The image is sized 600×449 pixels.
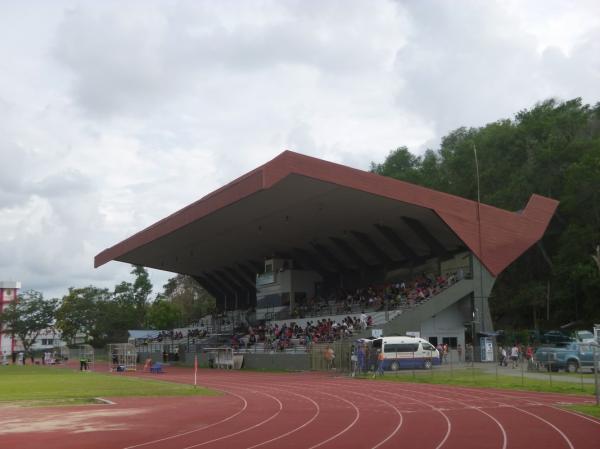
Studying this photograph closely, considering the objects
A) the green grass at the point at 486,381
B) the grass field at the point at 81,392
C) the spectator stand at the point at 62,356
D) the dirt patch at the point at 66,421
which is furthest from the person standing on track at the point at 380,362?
the spectator stand at the point at 62,356

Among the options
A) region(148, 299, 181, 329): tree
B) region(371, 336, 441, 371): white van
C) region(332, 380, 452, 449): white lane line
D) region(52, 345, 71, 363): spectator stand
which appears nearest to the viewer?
region(332, 380, 452, 449): white lane line

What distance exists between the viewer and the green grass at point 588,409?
16.3 metres

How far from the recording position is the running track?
13008 millimetres

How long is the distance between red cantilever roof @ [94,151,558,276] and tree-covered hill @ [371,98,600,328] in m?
9.90

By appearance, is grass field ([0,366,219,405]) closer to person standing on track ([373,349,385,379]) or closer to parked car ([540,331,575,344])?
person standing on track ([373,349,385,379])

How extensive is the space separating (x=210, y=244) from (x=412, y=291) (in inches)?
833

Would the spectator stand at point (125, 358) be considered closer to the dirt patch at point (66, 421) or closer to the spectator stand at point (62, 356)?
the spectator stand at point (62, 356)

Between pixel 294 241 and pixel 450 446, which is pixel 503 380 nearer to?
pixel 450 446

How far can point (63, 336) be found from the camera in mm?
88062

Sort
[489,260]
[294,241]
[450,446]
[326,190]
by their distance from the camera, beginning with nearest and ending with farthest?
[450,446] → [326,190] → [489,260] → [294,241]

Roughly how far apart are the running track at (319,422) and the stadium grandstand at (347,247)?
14.8 m

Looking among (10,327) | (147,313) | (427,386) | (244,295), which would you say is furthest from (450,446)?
(10,327)

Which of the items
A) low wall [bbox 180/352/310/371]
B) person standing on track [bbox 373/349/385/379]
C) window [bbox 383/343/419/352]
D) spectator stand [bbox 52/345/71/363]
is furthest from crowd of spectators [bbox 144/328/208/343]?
person standing on track [bbox 373/349/385/379]

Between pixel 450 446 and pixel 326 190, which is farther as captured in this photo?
pixel 326 190
